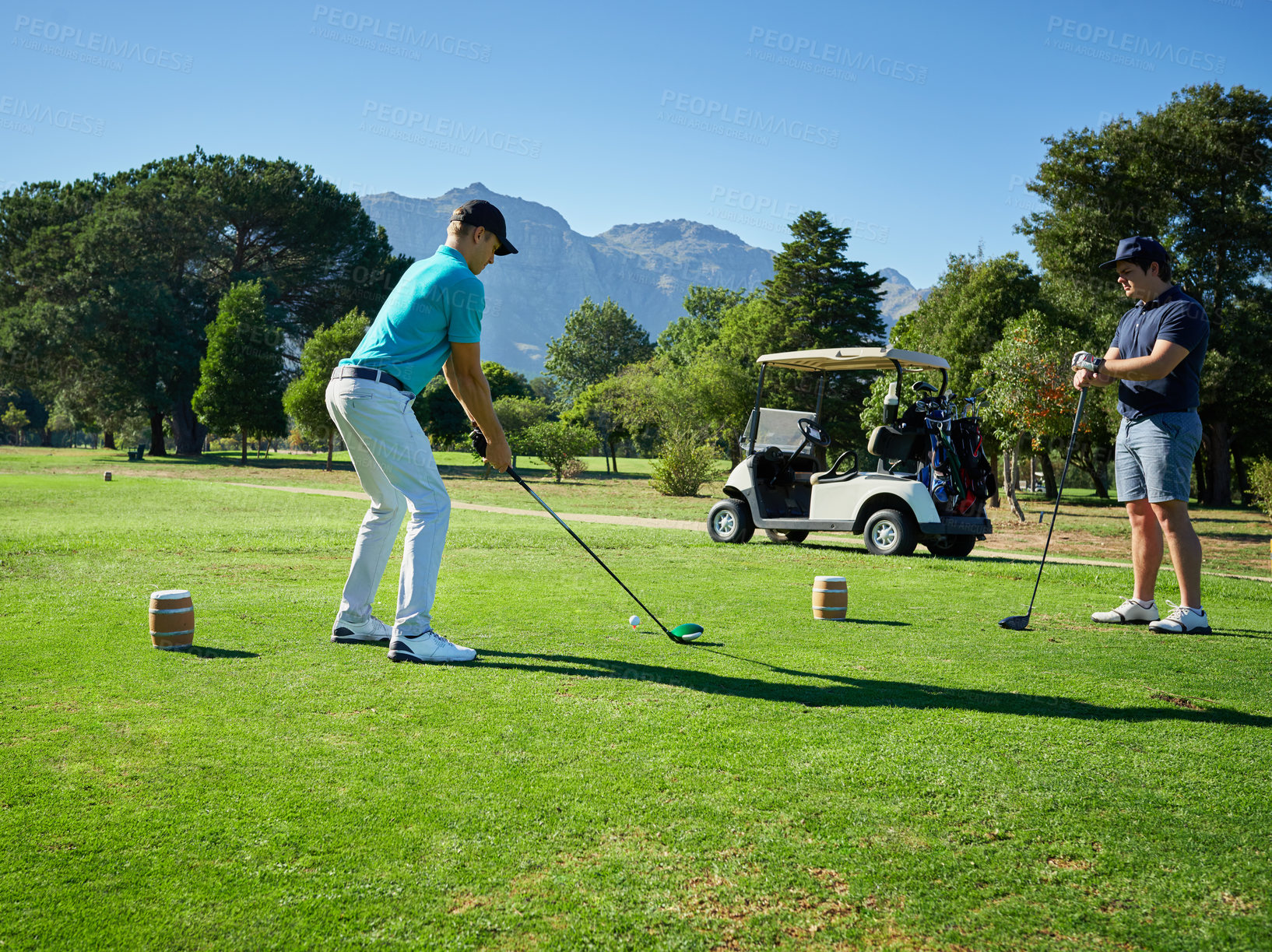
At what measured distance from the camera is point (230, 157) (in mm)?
50062

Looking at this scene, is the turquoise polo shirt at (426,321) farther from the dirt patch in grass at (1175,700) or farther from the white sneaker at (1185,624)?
the white sneaker at (1185,624)

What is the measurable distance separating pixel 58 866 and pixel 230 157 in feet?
184

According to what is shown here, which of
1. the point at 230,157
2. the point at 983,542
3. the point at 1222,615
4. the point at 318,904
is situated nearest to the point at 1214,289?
the point at 983,542

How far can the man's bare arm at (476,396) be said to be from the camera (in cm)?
477

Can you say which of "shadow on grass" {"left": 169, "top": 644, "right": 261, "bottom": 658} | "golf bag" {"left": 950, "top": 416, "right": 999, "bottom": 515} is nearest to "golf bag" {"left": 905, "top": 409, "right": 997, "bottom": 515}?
"golf bag" {"left": 950, "top": 416, "right": 999, "bottom": 515}

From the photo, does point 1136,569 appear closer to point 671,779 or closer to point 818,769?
point 818,769

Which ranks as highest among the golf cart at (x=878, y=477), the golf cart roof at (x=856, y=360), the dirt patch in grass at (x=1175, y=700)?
the golf cart roof at (x=856, y=360)

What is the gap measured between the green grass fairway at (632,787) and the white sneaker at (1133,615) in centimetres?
42

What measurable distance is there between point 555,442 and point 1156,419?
1202 inches

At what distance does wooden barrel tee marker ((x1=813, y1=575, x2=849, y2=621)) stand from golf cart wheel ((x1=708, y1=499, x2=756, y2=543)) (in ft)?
19.7

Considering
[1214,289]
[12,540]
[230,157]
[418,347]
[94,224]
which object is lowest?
[12,540]

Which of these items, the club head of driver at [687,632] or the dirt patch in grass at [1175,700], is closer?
the dirt patch in grass at [1175,700]

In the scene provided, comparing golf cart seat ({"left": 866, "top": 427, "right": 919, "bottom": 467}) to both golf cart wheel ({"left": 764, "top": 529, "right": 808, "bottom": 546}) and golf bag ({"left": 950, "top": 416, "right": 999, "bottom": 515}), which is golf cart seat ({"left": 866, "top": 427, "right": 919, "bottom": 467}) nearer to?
golf bag ({"left": 950, "top": 416, "right": 999, "bottom": 515})

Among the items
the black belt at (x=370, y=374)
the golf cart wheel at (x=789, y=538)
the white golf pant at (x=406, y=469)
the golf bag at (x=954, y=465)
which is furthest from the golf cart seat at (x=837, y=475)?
the black belt at (x=370, y=374)
